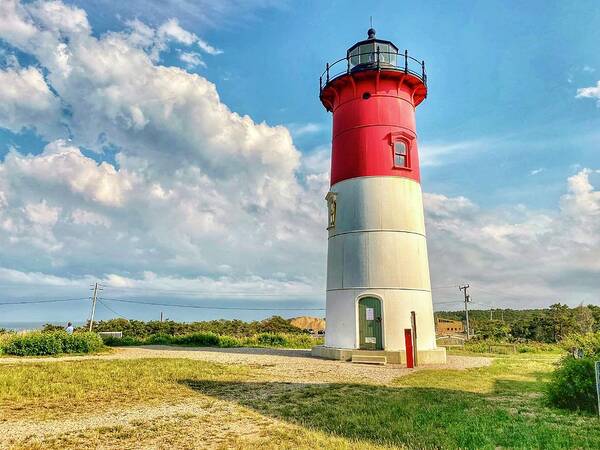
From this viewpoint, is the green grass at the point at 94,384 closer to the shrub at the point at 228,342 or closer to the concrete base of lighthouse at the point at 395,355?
the concrete base of lighthouse at the point at 395,355

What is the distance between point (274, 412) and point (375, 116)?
1393 centimetres

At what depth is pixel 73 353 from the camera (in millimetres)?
19344

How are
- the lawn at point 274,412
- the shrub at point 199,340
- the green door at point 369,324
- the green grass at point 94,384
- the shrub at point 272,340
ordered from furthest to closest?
the shrub at point 272,340
the shrub at point 199,340
the green door at point 369,324
the green grass at point 94,384
the lawn at point 274,412

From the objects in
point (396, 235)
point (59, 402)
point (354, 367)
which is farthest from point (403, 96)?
point (59, 402)

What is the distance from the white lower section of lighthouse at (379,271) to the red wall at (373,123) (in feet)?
2.00

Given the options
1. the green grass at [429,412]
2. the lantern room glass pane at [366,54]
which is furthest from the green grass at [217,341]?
the lantern room glass pane at [366,54]

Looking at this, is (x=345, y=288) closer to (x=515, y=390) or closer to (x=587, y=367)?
(x=515, y=390)

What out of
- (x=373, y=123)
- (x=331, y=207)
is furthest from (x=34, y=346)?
(x=373, y=123)

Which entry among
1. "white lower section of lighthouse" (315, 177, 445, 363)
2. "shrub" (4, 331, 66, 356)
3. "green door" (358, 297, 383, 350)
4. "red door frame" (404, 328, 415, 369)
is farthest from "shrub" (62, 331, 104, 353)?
"red door frame" (404, 328, 415, 369)

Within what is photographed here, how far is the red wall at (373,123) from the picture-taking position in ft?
61.2

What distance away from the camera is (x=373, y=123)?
61.8 feet

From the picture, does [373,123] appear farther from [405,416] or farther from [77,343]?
[77,343]

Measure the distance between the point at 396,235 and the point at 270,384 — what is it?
896 cm

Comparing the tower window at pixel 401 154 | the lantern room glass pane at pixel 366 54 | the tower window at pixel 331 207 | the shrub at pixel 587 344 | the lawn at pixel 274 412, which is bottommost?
the lawn at pixel 274 412
